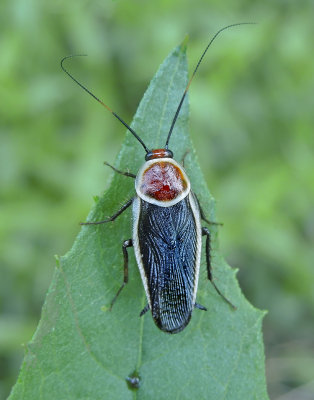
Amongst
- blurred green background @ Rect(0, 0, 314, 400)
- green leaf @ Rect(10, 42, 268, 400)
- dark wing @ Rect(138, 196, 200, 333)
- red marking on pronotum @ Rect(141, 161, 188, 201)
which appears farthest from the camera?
blurred green background @ Rect(0, 0, 314, 400)

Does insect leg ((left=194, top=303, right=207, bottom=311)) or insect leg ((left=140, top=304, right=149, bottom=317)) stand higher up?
insect leg ((left=140, top=304, right=149, bottom=317))

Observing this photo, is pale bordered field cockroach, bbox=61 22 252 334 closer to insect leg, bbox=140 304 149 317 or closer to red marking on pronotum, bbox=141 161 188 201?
red marking on pronotum, bbox=141 161 188 201

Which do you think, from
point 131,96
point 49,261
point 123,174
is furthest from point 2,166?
point 123,174

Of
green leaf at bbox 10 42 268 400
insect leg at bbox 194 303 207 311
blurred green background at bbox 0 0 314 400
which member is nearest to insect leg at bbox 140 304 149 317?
green leaf at bbox 10 42 268 400

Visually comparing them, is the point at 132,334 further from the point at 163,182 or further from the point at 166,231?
the point at 163,182

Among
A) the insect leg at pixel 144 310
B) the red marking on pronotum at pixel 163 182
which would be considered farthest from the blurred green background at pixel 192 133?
the insect leg at pixel 144 310

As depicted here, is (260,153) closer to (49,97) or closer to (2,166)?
(49,97)

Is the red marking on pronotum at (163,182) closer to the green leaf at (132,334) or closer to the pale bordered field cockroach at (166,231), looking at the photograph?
the pale bordered field cockroach at (166,231)
